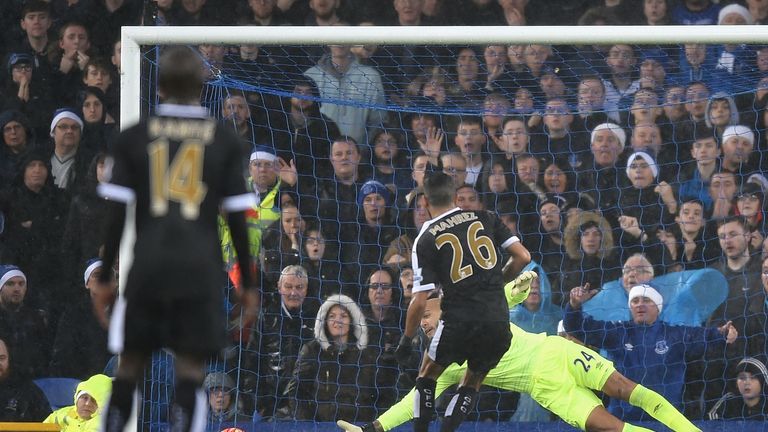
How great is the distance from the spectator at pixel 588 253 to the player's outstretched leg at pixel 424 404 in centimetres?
175

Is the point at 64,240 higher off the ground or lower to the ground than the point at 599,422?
higher

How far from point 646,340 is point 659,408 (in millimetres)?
714

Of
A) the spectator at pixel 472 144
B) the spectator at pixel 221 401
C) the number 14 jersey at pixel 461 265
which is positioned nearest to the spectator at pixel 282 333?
the spectator at pixel 221 401

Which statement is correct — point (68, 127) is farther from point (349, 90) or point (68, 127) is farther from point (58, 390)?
point (349, 90)

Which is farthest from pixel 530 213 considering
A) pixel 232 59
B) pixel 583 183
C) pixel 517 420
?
pixel 232 59

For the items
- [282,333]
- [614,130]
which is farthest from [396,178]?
[614,130]

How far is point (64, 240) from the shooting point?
28.7ft

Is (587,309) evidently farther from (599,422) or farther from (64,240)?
(64,240)

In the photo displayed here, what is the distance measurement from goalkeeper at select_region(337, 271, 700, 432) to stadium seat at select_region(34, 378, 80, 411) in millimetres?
1957

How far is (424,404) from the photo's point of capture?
7074mm

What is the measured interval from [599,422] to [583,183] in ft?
5.86

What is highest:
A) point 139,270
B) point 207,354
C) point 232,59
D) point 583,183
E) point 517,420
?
point 232,59

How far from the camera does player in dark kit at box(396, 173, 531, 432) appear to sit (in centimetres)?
675

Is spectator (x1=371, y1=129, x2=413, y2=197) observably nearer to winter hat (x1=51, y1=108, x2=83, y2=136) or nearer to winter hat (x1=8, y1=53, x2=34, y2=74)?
winter hat (x1=51, y1=108, x2=83, y2=136)
